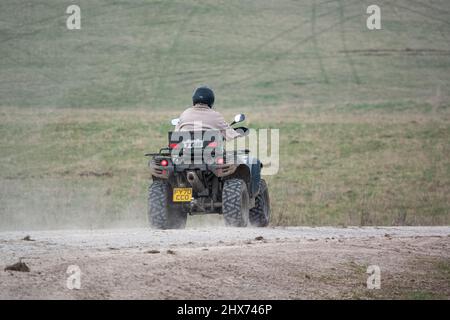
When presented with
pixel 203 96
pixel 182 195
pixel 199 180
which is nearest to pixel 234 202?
pixel 199 180

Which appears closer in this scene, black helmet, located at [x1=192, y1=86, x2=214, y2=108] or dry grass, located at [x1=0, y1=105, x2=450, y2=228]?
black helmet, located at [x1=192, y1=86, x2=214, y2=108]

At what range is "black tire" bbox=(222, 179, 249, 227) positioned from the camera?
614 inches

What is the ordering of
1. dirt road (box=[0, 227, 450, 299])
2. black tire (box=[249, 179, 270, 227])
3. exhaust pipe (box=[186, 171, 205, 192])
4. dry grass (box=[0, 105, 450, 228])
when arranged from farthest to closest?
dry grass (box=[0, 105, 450, 228]) < black tire (box=[249, 179, 270, 227]) < exhaust pipe (box=[186, 171, 205, 192]) < dirt road (box=[0, 227, 450, 299])

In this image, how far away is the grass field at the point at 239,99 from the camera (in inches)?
1203

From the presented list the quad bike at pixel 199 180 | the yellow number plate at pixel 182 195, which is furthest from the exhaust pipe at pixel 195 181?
the yellow number plate at pixel 182 195

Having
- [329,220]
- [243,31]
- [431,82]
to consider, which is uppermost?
[243,31]

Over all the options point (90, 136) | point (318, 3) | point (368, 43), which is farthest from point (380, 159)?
point (318, 3)

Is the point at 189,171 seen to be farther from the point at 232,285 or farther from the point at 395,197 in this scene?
the point at 395,197

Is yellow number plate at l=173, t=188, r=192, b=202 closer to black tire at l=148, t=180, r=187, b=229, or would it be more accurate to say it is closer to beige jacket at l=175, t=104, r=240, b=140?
black tire at l=148, t=180, r=187, b=229

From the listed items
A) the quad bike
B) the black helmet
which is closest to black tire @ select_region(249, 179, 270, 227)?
the quad bike

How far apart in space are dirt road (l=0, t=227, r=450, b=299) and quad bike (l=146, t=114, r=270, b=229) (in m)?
0.84

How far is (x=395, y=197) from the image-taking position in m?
31.5

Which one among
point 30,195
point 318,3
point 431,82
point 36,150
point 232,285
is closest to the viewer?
point 232,285
